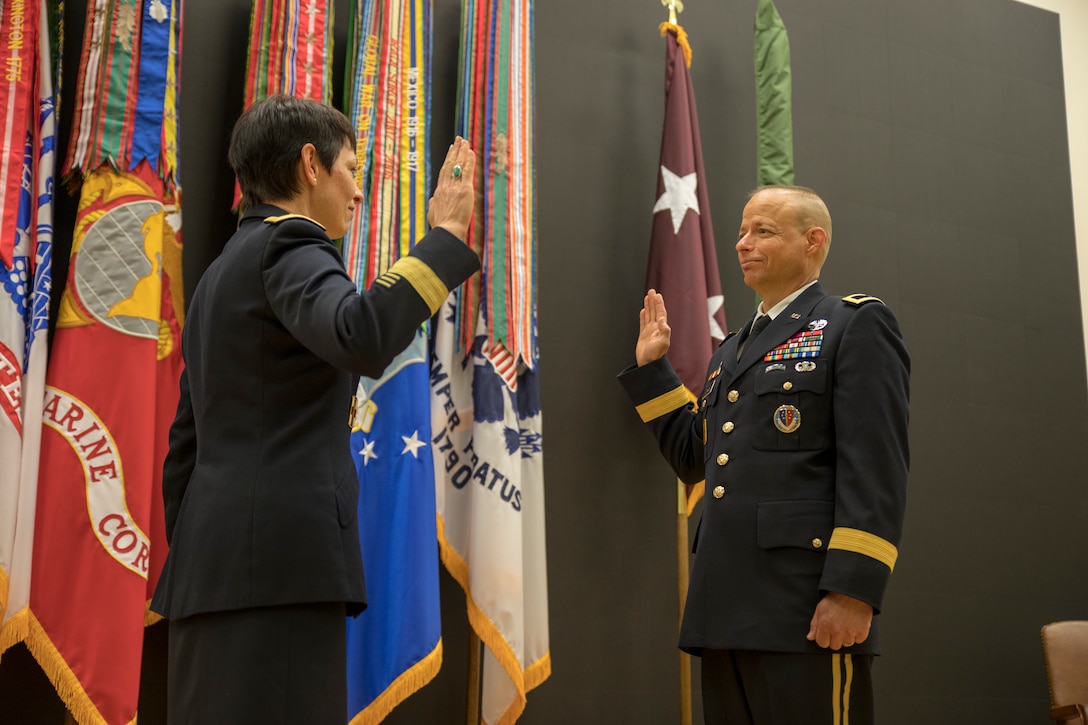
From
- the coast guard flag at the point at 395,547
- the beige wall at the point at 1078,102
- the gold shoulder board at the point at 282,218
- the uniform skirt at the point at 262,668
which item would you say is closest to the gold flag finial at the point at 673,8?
the coast guard flag at the point at 395,547

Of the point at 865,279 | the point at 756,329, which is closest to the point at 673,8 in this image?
the point at 865,279

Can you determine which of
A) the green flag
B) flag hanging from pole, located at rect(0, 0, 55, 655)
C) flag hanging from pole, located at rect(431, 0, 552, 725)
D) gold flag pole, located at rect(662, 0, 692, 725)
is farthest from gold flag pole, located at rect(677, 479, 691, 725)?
flag hanging from pole, located at rect(0, 0, 55, 655)

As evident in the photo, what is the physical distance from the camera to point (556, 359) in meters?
3.79

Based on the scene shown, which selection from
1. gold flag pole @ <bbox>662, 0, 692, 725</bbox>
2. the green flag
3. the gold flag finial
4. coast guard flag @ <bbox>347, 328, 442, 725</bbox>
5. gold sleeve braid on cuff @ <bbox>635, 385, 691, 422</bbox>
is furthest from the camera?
the gold flag finial

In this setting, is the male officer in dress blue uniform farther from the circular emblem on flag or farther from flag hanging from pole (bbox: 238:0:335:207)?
flag hanging from pole (bbox: 238:0:335:207)

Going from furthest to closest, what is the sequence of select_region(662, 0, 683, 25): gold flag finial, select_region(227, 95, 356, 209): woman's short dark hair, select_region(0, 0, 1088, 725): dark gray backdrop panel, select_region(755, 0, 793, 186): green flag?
select_region(662, 0, 683, 25): gold flag finial < select_region(755, 0, 793, 186): green flag < select_region(0, 0, 1088, 725): dark gray backdrop panel < select_region(227, 95, 356, 209): woman's short dark hair

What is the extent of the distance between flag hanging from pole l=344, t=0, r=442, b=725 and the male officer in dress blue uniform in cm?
114

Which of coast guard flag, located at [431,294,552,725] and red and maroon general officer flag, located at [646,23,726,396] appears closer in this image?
coast guard flag, located at [431,294,552,725]

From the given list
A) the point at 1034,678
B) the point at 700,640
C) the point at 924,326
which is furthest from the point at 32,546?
the point at 1034,678

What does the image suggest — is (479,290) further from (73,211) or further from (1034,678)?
(1034,678)

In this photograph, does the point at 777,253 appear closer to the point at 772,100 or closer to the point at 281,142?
the point at 281,142

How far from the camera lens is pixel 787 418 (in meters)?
2.08

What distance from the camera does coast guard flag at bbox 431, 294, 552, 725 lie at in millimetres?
3182

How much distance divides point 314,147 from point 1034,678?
3.78 m
